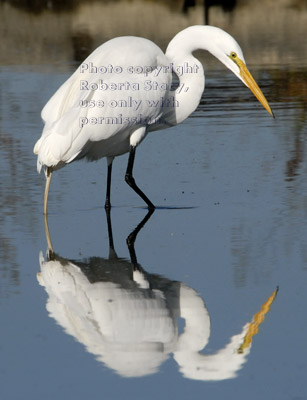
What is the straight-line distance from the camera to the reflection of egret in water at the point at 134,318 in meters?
4.71

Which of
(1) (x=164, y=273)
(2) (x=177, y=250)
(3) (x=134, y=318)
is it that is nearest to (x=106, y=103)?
(2) (x=177, y=250)

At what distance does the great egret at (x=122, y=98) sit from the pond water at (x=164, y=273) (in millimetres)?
544

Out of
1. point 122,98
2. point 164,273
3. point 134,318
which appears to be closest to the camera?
point 134,318

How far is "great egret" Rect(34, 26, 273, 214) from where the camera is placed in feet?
24.7

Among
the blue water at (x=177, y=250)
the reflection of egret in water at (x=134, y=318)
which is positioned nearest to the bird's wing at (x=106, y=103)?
the blue water at (x=177, y=250)


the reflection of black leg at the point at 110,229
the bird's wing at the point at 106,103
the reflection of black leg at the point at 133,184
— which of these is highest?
the bird's wing at the point at 106,103

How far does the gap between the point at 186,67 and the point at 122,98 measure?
89cm

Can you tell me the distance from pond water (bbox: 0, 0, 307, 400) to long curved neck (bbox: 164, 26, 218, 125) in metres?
0.70

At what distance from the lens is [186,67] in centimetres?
847

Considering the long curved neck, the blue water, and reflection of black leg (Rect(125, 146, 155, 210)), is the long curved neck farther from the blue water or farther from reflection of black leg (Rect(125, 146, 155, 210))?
the blue water

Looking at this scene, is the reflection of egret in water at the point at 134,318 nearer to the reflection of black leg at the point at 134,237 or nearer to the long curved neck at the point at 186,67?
the reflection of black leg at the point at 134,237

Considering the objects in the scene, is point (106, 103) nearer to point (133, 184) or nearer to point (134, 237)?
point (133, 184)

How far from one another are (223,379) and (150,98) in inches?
152

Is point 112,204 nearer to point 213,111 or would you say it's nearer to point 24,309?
point 24,309
